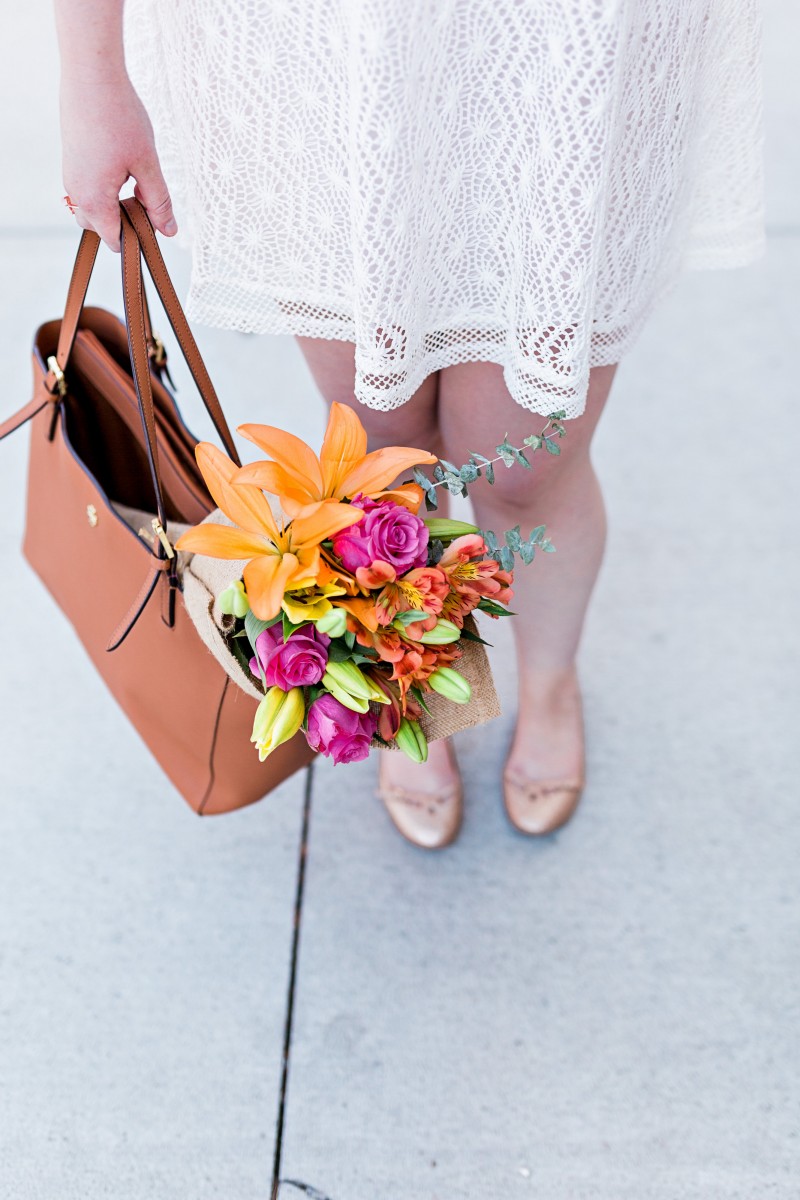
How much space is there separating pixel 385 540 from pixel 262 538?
11 centimetres

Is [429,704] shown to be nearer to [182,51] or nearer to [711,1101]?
[182,51]

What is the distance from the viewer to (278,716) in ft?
2.47

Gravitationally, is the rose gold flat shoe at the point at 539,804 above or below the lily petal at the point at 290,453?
below

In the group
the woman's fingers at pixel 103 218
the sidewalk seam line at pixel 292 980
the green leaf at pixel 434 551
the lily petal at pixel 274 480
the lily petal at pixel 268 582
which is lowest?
the sidewalk seam line at pixel 292 980

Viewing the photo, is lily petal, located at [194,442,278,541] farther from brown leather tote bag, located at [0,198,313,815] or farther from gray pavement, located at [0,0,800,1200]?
gray pavement, located at [0,0,800,1200]

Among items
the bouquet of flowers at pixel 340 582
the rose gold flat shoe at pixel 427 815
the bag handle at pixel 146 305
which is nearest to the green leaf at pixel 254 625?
the bouquet of flowers at pixel 340 582

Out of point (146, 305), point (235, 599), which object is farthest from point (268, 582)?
point (146, 305)

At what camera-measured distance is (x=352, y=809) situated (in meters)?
1.48

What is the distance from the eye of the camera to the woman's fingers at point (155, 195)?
863 millimetres

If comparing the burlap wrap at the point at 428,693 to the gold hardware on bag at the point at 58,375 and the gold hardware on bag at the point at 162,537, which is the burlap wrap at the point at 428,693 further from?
the gold hardware on bag at the point at 58,375

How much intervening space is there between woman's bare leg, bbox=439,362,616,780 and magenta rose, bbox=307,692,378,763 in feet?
1.39

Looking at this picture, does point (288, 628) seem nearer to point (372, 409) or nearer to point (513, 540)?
point (513, 540)

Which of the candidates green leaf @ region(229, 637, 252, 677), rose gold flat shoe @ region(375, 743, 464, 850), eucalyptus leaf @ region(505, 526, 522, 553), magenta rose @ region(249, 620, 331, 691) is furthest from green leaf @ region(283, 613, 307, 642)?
rose gold flat shoe @ region(375, 743, 464, 850)

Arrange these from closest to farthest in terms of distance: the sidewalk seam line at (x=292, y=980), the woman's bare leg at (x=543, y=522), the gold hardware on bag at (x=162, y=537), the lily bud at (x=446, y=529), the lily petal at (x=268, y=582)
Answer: the lily petal at (x=268, y=582)
the lily bud at (x=446, y=529)
the gold hardware on bag at (x=162, y=537)
the woman's bare leg at (x=543, y=522)
the sidewalk seam line at (x=292, y=980)
